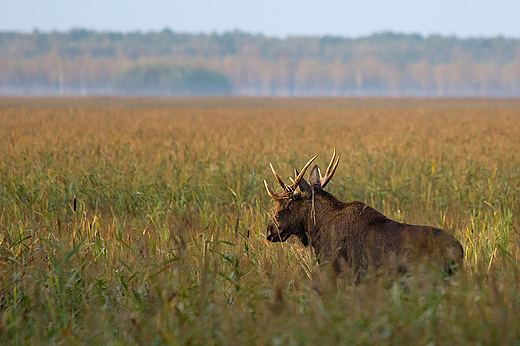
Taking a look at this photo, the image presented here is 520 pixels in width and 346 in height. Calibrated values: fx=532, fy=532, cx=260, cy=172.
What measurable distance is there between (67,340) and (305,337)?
4.87 feet

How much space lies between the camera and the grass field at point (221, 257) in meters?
2.86

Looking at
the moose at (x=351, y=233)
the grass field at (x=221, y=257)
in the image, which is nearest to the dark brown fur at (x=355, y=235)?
the moose at (x=351, y=233)

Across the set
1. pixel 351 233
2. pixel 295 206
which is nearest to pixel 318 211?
pixel 295 206

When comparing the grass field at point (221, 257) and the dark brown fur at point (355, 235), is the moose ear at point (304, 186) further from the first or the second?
the grass field at point (221, 257)

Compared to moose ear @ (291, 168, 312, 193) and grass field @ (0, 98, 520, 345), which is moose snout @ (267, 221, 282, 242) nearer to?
grass field @ (0, 98, 520, 345)

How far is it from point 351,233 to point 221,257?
48.3 inches

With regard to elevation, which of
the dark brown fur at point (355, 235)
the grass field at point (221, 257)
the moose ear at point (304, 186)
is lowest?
the grass field at point (221, 257)

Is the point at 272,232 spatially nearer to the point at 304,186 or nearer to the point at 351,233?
the point at 304,186

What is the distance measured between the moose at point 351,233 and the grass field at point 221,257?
0.20 metres

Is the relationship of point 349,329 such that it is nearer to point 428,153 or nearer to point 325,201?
point 325,201

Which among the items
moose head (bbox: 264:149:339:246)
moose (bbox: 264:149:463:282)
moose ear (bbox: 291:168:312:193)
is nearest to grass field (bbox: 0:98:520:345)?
moose (bbox: 264:149:463:282)

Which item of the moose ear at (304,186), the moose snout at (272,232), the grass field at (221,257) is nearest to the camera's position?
the grass field at (221,257)

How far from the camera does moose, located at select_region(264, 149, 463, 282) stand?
3789 millimetres

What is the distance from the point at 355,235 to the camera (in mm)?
4184
